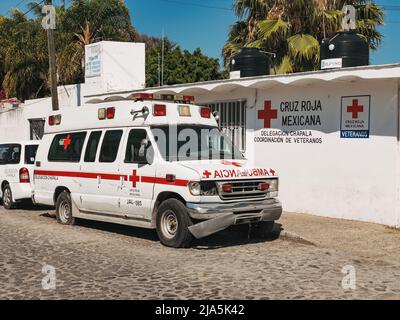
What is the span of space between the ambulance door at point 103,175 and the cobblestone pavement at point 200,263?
0.53 m

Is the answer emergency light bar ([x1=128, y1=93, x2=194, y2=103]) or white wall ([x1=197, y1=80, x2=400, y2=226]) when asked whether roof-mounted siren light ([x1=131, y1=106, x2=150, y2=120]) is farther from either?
white wall ([x1=197, y1=80, x2=400, y2=226])

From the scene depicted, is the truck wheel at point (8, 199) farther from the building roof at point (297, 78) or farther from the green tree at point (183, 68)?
the green tree at point (183, 68)

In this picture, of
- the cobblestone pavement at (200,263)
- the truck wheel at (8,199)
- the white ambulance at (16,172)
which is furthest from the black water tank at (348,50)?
the truck wheel at (8,199)

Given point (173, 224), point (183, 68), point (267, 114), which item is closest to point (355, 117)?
point (267, 114)

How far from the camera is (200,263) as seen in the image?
779 cm

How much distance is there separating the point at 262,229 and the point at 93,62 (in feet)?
36.7

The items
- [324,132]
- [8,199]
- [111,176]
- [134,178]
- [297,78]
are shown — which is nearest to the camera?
[134,178]

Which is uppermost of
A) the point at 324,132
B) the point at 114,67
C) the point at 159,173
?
the point at 114,67

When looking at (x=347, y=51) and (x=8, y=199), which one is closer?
(x=347, y=51)

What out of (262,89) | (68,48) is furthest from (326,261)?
(68,48)

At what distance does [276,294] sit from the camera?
6.23 m

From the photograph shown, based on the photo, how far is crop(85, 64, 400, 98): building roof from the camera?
32.6 ft

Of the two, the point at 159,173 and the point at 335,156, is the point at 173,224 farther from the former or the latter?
the point at 335,156

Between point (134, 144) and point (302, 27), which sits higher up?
point (302, 27)
